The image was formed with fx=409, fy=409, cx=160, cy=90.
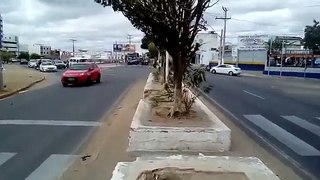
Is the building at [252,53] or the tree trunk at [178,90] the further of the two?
the building at [252,53]

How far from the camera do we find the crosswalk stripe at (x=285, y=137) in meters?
8.68

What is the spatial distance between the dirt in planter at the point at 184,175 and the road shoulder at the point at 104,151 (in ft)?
4.29

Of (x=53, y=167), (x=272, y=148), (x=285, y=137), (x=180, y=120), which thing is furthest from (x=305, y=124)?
Result: (x=53, y=167)

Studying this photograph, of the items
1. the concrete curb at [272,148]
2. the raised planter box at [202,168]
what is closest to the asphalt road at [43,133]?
the raised planter box at [202,168]

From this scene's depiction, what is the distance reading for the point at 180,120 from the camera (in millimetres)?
9117

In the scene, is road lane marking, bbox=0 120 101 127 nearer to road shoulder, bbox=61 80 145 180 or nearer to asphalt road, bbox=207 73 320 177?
road shoulder, bbox=61 80 145 180

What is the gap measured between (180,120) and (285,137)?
2.92m

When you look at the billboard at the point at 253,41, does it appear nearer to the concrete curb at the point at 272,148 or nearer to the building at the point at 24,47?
the concrete curb at the point at 272,148

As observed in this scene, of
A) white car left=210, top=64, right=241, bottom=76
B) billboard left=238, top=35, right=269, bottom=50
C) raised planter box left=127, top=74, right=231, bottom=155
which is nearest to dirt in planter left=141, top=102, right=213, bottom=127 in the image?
raised planter box left=127, top=74, right=231, bottom=155

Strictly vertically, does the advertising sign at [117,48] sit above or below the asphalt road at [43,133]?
above

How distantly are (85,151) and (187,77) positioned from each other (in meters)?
3.44

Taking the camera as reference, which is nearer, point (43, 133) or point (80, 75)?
point (43, 133)

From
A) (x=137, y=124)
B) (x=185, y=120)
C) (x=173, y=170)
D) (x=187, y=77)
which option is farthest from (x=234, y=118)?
(x=173, y=170)

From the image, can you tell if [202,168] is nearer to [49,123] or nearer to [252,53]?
[49,123]
